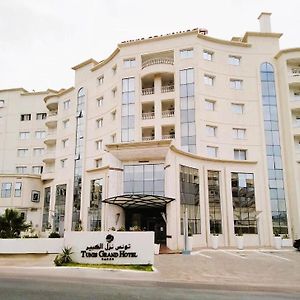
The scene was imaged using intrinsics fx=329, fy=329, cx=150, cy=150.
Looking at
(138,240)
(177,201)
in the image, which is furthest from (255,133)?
(138,240)

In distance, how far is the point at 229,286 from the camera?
13523 mm

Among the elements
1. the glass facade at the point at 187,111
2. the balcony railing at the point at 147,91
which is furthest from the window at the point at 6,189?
the glass facade at the point at 187,111

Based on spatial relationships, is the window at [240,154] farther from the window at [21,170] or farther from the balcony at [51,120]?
the window at [21,170]

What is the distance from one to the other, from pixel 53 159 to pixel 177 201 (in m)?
24.0

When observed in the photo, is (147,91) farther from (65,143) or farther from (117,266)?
(117,266)

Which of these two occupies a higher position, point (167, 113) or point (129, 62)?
point (129, 62)

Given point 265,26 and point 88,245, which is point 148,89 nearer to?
point 265,26

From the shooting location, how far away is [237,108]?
121ft

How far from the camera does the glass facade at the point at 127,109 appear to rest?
3597 centimetres

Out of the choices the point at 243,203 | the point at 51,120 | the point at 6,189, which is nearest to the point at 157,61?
the point at 243,203

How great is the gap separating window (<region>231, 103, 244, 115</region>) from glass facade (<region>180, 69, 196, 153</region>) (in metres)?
5.05

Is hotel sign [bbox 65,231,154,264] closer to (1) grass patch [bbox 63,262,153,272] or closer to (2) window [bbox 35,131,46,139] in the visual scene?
(1) grass patch [bbox 63,262,153,272]

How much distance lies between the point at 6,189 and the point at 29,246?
81.5 ft

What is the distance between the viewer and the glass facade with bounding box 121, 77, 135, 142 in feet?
118
